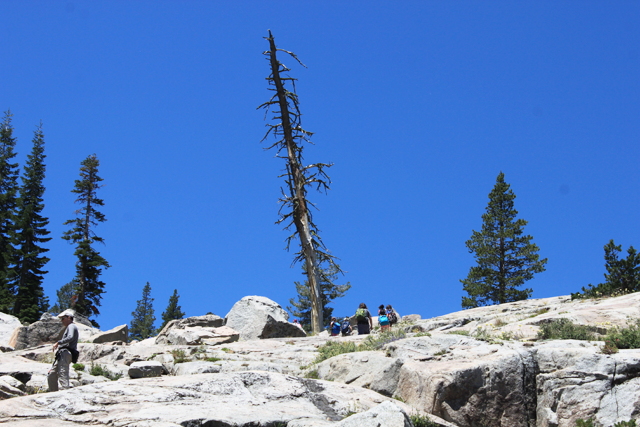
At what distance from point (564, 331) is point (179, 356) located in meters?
11.2

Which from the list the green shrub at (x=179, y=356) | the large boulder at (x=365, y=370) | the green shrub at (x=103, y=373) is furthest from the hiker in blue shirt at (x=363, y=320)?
the green shrub at (x=103, y=373)

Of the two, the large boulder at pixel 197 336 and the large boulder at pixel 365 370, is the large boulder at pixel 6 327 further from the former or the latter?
the large boulder at pixel 365 370

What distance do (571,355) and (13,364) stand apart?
14.0m

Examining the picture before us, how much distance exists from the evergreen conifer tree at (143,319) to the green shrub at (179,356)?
48.9 metres

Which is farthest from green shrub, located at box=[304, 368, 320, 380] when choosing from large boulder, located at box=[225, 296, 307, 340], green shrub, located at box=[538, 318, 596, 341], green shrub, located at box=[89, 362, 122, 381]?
large boulder, located at box=[225, 296, 307, 340]

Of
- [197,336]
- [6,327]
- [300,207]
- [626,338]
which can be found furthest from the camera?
[300,207]

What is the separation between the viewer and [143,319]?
68.2 metres

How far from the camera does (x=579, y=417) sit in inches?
418

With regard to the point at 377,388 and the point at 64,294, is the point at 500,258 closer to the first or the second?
the point at 377,388

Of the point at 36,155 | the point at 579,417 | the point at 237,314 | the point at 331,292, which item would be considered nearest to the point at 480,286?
the point at 331,292

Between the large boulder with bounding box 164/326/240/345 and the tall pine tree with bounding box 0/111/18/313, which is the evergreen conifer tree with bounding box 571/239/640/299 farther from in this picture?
the tall pine tree with bounding box 0/111/18/313

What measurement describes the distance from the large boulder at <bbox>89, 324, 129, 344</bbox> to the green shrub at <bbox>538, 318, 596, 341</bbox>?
52.6 feet

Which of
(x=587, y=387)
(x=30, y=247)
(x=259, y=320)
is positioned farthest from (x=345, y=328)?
(x=30, y=247)

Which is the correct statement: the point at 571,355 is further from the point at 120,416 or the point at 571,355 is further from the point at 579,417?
the point at 120,416
